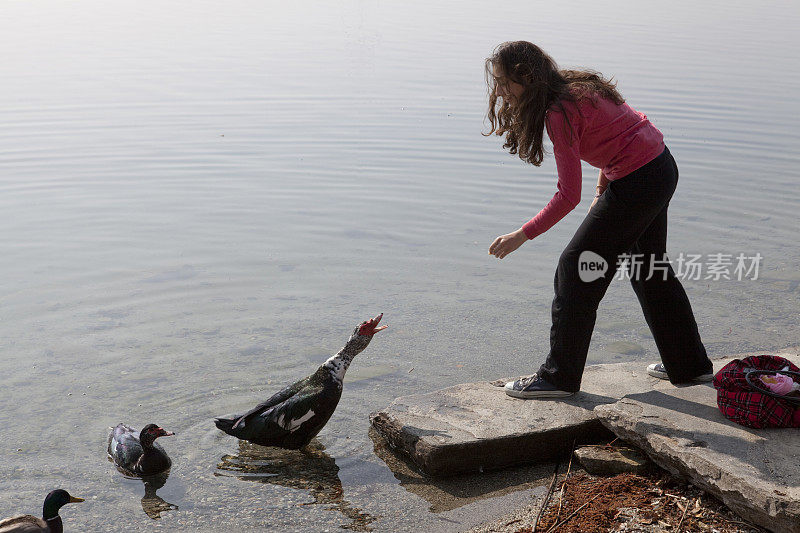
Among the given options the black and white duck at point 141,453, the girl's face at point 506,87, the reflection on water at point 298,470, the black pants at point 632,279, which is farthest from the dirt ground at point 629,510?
the girl's face at point 506,87

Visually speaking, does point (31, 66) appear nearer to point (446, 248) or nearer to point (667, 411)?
point (446, 248)

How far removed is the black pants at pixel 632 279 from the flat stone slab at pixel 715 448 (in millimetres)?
314

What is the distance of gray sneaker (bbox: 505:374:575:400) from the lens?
5.05 metres

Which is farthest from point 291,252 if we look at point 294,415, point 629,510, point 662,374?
point 629,510

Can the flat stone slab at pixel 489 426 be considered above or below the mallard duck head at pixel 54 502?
above

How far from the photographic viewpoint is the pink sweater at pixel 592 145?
4332 millimetres

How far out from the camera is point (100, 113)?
16.1m

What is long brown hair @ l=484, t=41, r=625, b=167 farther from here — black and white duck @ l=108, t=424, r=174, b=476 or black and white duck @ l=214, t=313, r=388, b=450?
black and white duck @ l=108, t=424, r=174, b=476

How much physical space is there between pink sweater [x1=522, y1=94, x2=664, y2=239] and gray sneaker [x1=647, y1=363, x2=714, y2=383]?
1408 millimetres

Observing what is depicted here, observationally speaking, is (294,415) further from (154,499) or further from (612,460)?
(612,460)

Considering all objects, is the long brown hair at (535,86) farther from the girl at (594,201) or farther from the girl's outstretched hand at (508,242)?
the girl's outstretched hand at (508,242)

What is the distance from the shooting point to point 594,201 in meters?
4.68

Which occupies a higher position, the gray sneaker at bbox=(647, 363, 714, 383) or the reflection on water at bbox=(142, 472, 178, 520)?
the gray sneaker at bbox=(647, 363, 714, 383)

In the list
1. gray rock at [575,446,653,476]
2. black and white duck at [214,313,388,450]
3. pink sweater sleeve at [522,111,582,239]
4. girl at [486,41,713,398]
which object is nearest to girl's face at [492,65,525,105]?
girl at [486,41,713,398]
